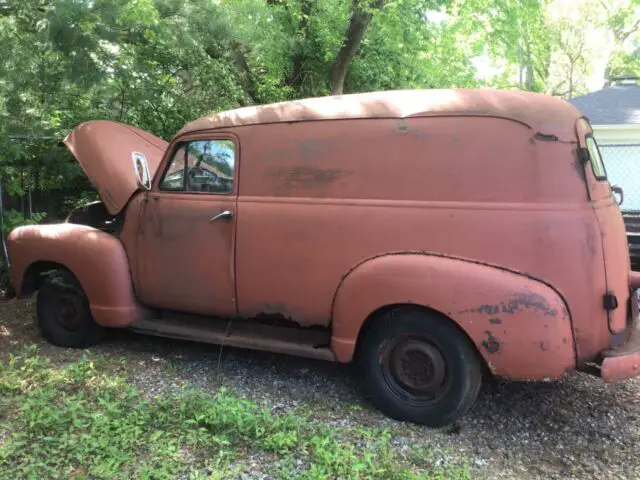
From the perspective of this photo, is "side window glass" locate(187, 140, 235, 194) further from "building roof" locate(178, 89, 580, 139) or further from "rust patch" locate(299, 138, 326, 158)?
"rust patch" locate(299, 138, 326, 158)

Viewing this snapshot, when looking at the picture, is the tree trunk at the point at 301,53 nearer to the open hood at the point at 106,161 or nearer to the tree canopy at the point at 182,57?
the tree canopy at the point at 182,57

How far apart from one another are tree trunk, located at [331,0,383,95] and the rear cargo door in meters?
8.18

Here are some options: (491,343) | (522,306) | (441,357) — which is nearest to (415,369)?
(441,357)

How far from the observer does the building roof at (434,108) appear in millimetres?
3469

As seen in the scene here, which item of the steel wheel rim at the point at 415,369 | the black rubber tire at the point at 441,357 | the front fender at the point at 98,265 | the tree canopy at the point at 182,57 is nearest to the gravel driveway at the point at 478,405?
the black rubber tire at the point at 441,357

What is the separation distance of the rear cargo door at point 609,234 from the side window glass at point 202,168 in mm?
2627

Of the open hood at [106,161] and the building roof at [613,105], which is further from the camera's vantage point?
the building roof at [613,105]

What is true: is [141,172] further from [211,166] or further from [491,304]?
[491,304]

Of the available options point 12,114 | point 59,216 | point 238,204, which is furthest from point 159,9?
point 238,204

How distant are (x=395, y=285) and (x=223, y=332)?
5.40 feet

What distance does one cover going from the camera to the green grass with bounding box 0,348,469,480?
3.02 meters

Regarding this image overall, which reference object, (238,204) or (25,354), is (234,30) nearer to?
(238,204)

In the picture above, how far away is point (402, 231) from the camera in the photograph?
3.68 metres

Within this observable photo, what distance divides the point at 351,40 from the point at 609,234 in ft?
31.6
